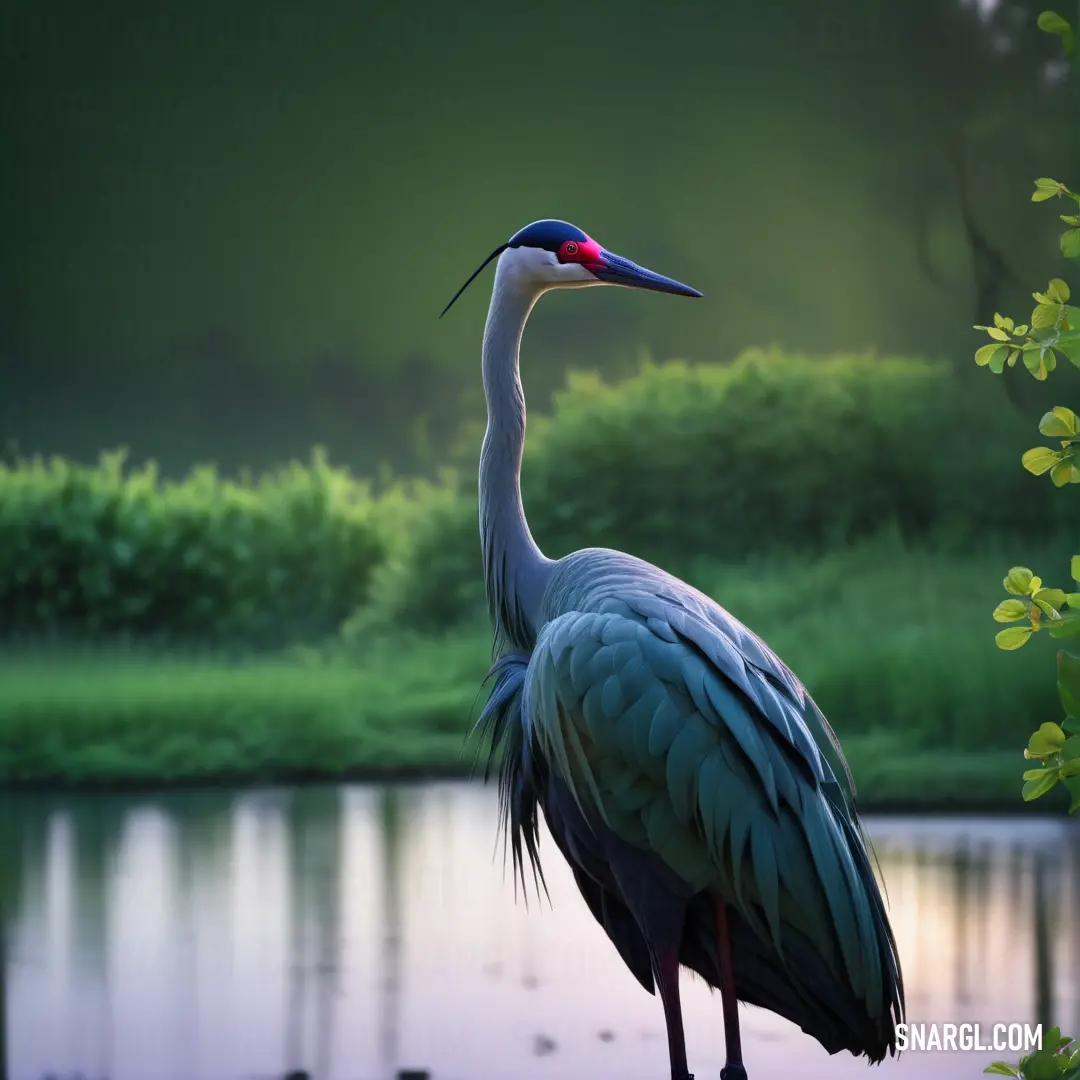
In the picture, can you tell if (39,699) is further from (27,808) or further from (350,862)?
(350,862)

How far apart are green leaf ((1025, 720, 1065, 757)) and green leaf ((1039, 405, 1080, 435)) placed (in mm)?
191

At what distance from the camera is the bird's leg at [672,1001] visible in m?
1.49

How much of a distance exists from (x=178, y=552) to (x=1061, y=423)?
4063 millimetres

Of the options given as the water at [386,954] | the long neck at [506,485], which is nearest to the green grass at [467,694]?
the water at [386,954]

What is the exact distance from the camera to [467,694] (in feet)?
13.6

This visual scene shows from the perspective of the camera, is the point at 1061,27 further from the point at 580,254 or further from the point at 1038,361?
the point at 580,254

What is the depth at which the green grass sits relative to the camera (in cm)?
384

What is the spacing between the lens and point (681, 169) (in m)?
4.79

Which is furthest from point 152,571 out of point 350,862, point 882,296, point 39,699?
point 882,296

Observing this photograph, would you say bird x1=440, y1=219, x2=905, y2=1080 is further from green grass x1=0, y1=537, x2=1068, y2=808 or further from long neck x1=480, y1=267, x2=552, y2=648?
green grass x1=0, y1=537, x2=1068, y2=808

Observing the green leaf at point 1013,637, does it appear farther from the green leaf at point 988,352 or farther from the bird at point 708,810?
the bird at point 708,810

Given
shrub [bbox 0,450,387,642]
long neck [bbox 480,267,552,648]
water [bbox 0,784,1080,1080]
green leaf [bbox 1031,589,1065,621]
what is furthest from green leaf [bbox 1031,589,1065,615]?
shrub [bbox 0,450,387,642]
